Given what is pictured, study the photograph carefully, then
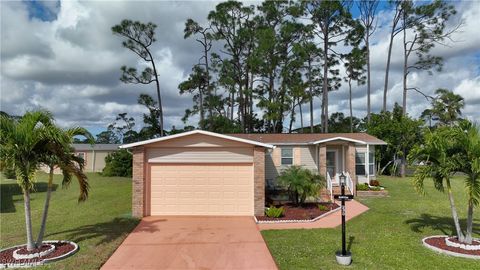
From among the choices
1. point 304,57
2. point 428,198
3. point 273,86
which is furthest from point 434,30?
point 428,198

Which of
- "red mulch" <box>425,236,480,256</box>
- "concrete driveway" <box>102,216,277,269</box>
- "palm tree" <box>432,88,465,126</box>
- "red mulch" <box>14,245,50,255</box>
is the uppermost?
"palm tree" <box>432,88,465,126</box>

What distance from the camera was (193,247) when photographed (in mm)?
9688

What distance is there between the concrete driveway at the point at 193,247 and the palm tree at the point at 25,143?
2411 millimetres

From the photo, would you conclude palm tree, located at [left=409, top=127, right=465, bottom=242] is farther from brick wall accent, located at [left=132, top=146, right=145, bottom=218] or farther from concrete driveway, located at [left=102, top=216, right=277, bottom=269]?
brick wall accent, located at [left=132, top=146, right=145, bottom=218]

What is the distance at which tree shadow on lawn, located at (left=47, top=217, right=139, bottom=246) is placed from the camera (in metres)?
10.3

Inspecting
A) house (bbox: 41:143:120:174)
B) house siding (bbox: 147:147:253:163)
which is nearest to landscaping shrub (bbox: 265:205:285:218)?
house siding (bbox: 147:147:253:163)

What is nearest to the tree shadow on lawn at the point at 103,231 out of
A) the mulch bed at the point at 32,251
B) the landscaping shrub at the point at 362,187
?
the mulch bed at the point at 32,251

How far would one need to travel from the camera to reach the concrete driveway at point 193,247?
27.5 feet

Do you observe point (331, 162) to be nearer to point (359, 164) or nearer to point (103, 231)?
point (359, 164)

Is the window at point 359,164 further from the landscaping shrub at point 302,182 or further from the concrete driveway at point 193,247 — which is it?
the concrete driveway at point 193,247

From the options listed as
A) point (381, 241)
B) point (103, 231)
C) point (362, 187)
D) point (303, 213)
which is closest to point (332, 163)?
point (362, 187)

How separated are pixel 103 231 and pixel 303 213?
7.10m

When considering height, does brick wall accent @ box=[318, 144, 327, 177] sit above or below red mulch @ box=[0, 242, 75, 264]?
above

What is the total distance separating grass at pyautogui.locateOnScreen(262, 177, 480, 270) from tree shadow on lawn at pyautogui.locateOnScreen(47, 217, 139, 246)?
4.33m
